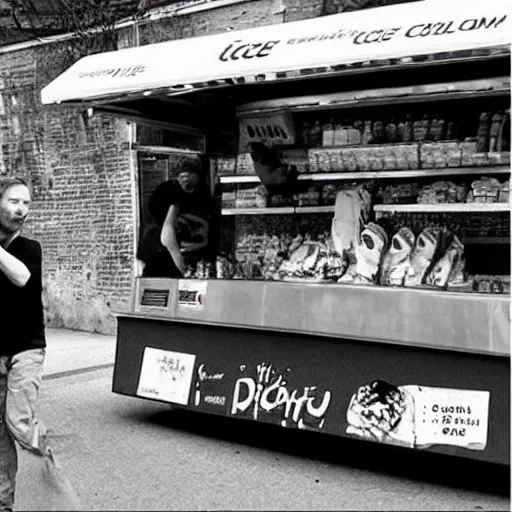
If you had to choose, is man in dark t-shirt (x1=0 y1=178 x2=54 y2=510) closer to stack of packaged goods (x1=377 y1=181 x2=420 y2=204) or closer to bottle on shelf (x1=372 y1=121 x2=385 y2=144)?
stack of packaged goods (x1=377 y1=181 x2=420 y2=204)

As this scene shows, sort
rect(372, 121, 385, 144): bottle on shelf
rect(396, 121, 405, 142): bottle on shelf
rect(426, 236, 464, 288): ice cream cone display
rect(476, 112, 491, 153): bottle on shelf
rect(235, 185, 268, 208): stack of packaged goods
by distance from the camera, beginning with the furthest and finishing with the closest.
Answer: rect(235, 185, 268, 208): stack of packaged goods
rect(372, 121, 385, 144): bottle on shelf
rect(396, 121, 405, 142): bottle on shelf
rect(476, 112, 491, 153): bottle on shelf
rect(426, 236, 464, 288): ice cream cone display

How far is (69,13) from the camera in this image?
35.8 feet

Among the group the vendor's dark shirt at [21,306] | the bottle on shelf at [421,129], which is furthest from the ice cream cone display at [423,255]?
the vendor's dark shirt at [21,306]

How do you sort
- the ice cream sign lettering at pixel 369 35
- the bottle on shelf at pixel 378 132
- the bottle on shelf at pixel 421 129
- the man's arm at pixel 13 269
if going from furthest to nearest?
1. the bottle on shelf at pixel 378 132
2. the bottle on shelf at pixel 421 129
3. the ice cream sign lettering at pixel 369 35
4. the man's arm at pixel 13 269

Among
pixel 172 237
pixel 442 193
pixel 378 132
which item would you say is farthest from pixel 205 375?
pixel 378 132

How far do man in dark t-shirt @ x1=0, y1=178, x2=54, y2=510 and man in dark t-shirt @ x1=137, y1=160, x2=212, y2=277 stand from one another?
7.39 ft

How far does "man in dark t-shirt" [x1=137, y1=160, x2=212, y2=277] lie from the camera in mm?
6348

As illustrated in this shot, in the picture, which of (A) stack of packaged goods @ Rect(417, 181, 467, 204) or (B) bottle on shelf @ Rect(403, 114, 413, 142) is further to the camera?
(B) bottle on shelf @ Rect(403, 114, 413, 142)

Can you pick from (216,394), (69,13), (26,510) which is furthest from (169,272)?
(69,13)

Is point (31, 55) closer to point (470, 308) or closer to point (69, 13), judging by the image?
point (69, 13)

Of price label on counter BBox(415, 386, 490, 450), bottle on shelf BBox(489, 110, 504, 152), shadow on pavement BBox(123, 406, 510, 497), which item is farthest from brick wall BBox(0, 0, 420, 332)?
price label on counter BBox(415, 386, 490, 450)

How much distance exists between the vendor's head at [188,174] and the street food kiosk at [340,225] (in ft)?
0.37

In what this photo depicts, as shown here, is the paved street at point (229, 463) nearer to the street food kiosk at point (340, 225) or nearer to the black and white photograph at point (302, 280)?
the black and white photograph at point (302, 280)

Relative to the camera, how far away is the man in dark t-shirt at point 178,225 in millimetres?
6348
